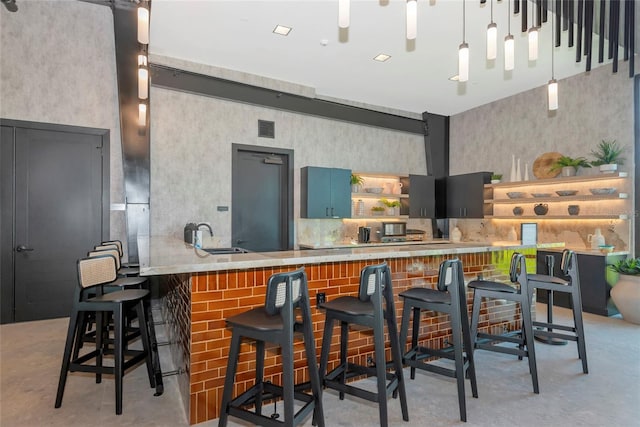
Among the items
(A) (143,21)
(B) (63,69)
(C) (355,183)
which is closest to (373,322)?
(A) (143,21)

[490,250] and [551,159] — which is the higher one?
[551,159]

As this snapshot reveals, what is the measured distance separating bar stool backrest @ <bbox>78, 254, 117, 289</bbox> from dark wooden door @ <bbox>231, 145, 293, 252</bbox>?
291 centimetres

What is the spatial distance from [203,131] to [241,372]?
151 inches

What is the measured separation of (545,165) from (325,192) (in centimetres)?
358

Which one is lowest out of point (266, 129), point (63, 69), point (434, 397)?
point (434, 397)

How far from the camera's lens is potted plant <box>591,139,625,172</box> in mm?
4891

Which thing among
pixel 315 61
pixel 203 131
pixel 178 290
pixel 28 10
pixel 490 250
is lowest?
pixel 178 290

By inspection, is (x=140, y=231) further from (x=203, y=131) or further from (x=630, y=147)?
(x=630, y=147)

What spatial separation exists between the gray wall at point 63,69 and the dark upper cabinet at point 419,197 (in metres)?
4.76

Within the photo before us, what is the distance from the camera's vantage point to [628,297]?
4352mm

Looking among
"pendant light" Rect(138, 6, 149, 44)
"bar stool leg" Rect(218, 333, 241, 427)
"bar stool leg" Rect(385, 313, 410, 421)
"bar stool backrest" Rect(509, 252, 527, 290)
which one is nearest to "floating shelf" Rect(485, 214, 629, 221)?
"bar stool backrest" Rect(509, 252, 527, 290)

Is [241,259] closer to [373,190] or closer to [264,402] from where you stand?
[264,402]

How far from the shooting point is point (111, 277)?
252 centimetres

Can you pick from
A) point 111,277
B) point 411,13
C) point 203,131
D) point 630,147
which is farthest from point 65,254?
point 630,147
